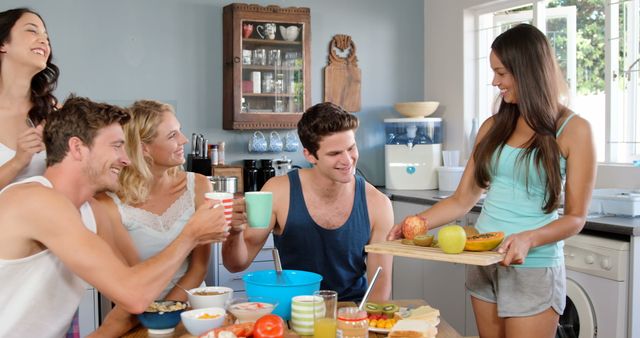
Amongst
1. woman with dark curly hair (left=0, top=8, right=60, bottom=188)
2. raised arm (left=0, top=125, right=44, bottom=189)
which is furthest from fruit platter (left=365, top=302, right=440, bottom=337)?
woman with dark curly hair (left=0, top=8, right=60, bottom=188)

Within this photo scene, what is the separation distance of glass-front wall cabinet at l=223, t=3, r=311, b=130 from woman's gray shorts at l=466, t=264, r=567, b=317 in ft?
8.94

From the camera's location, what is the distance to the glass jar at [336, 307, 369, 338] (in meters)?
1.77

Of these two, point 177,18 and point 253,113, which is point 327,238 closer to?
point 253,113

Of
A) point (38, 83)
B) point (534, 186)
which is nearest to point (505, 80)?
point (534, 186)

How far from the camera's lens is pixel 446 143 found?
5.21 m

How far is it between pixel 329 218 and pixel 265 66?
2407 mm

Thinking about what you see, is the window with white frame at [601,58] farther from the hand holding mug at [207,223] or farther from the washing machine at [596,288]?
the hand holding mug at [207,223]

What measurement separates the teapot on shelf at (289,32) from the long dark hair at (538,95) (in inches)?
106

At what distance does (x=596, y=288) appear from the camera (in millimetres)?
3051

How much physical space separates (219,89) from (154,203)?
237 centimetres

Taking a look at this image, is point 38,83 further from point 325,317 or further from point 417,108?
point 417,108

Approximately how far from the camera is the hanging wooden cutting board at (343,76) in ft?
16.9

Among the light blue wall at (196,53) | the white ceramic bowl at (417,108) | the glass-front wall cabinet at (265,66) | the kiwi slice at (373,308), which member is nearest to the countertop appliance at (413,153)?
the white ceramic bowl at (417,108)

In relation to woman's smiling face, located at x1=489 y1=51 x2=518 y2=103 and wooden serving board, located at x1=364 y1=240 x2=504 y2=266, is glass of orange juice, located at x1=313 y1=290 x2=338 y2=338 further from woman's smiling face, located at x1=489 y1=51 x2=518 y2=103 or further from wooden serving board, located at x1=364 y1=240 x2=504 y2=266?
woman's smiling face, located at x1=489 y1=51 x2=518 y2=103
